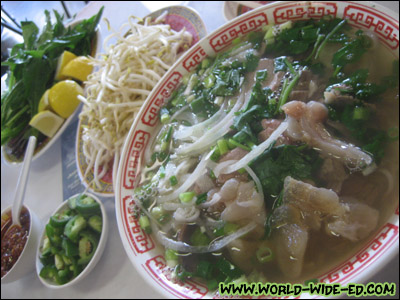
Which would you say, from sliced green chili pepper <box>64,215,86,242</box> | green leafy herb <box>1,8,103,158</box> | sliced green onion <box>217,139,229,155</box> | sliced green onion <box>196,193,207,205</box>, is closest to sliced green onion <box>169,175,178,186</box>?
sliced green onion <box>196,193,207,205</box>

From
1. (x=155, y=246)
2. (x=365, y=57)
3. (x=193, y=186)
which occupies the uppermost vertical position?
(x=365, y=57)

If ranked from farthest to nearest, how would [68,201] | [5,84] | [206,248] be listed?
1. [5,84]
2. [68,201]
3. [206,248]

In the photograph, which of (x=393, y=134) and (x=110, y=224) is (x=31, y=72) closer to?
(x=110, y=224)

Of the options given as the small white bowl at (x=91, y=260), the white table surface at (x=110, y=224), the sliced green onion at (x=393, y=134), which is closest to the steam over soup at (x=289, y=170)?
the sliced green onion at (x=393, y=134)

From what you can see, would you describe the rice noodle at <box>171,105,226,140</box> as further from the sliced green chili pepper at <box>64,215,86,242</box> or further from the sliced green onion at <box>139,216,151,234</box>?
the sliced green chili pepper at <box>64,215,86,242</box>

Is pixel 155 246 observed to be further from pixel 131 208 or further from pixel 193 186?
pixel 193 186

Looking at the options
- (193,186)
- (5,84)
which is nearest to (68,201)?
(193,186)

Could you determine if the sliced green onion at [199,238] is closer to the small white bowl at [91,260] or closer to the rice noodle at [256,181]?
the rice noodle at [256,181]
